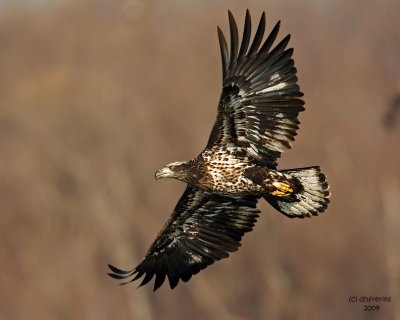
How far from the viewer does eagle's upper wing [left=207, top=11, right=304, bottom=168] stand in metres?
13.4

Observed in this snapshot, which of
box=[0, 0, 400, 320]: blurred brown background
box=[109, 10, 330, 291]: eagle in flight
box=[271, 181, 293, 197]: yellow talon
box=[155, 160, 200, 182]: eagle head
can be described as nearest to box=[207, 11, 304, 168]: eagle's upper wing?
box=[109, 10, 330, 291]: eagle in flight

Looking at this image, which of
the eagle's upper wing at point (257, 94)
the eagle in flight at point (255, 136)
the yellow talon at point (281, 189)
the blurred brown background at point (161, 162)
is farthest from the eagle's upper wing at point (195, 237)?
the blurred brown background at point (161, 162)

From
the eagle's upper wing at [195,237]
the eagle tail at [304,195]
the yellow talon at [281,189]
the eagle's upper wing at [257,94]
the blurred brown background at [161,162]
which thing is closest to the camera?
the eagle's upper wing at [257,94]

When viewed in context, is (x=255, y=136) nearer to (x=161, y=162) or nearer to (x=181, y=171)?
(x=181, y=171)

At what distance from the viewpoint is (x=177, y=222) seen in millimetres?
14695

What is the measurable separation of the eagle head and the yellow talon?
39.4 inches

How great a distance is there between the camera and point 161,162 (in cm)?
4278

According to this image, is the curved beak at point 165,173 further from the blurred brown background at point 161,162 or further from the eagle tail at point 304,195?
the blurred brown background at point 161,162

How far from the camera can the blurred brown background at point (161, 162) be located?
3806 cm

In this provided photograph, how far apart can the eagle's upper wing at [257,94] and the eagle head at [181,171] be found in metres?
0.36

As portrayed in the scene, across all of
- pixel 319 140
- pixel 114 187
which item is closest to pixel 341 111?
pixel 319 140

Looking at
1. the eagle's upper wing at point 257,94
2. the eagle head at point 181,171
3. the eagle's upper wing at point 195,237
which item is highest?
the eagle's upper wing at point 257,94

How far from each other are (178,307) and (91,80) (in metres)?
15.6

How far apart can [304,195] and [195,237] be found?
167 centimetres
